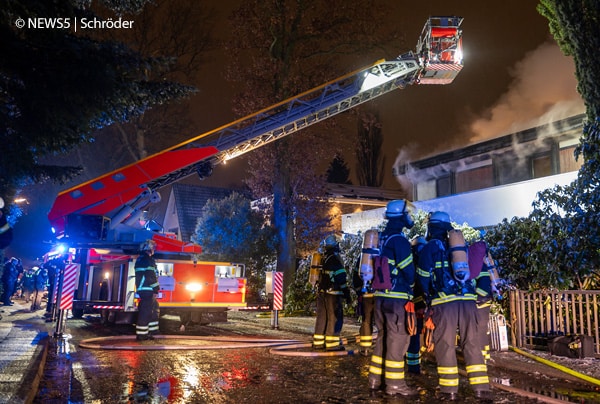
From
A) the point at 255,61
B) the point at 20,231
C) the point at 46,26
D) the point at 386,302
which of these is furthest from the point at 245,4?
the point at 20,231

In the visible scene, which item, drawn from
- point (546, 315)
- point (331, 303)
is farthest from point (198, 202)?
point (546, 315)

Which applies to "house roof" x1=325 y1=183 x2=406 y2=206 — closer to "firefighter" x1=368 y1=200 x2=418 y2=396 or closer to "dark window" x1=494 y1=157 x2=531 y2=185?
"dark window" x1=494 y1=157 x2=531 y2=185

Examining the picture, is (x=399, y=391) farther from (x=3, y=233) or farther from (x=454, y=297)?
(x=3, y=233)

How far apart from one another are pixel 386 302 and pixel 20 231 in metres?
43.9

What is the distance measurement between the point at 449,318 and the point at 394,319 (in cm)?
55

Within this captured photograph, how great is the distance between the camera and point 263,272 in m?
22.4

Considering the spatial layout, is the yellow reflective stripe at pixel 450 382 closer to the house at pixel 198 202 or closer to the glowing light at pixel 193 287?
the glowing light at pixel 193 287

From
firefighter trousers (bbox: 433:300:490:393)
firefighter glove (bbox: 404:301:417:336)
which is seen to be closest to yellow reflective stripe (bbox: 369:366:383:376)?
firefighter glove (bbox: 404:301:417:336)

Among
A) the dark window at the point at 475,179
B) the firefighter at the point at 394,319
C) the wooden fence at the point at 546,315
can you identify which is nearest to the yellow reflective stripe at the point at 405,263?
the firefighter at the point at 394,319

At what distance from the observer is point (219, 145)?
487 inches

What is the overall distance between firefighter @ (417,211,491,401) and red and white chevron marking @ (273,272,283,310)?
6.87 meters

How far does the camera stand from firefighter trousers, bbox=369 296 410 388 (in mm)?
5102

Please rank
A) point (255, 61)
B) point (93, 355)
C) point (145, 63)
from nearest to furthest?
point (93, 355)
point (145, 63)
point (255, 61)

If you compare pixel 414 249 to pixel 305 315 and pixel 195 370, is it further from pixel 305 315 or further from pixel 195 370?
pixel 305 315
